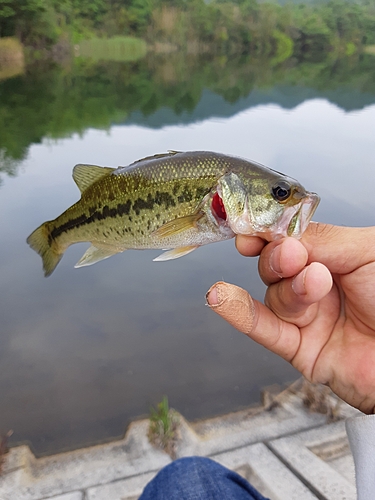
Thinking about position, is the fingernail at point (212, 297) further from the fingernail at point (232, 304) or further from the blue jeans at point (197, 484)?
the blue jeans at point (197, 484)

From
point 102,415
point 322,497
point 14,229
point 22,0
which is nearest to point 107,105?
point 14,229

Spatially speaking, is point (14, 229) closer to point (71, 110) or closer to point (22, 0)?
point (71, 110)

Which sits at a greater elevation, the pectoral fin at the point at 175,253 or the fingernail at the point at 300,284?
the pectoral fin at the point at 175,253

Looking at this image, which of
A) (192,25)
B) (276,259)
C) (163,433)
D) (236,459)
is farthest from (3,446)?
(192,25)

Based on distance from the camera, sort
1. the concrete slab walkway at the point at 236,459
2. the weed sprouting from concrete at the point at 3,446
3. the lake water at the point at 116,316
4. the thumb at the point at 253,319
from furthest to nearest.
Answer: the lake water at the point at 116,316 → the weed sprouting from concrete at the point at 3,446 → the concrete slab walkway at the point at 236,459 → the thumb at the point at 253,319

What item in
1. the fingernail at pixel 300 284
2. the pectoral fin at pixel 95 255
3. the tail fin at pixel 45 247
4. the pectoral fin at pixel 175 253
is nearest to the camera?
the fingernail at pixel 300 284

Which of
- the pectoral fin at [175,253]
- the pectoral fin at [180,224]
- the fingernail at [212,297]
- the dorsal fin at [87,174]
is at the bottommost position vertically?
the fingernail at [212,297]

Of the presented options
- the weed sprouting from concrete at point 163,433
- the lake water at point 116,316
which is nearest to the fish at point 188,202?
the weed sprouting from concrete at point 163,433
